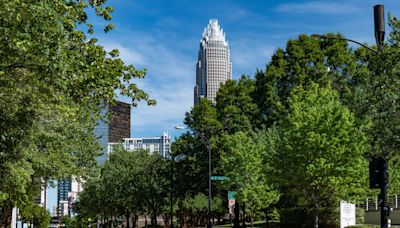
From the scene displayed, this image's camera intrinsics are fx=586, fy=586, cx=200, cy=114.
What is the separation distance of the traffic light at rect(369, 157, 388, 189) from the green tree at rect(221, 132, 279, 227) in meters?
27.3

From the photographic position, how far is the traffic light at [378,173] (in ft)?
54.3

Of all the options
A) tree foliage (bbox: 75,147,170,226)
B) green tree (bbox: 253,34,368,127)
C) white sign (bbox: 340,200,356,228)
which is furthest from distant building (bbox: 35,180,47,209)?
green tree (bbox: 253,34,368,127)

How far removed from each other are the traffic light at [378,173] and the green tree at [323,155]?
51.3ft

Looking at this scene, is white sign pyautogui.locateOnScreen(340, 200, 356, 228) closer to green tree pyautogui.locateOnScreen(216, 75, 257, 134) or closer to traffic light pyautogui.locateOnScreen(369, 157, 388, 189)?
traffic light pyautogui.locateOnScreen(369, 157, 388, 189)

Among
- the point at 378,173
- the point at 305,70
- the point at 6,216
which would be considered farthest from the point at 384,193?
the point at 305,70

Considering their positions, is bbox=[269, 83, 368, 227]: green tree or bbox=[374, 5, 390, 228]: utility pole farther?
bbox=[269, 83, 368, 227]: green tree

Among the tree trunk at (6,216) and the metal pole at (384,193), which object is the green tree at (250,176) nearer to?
the tree trunk at (6,216)

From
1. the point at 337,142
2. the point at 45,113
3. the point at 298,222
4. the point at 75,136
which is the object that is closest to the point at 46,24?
the point at 45,113

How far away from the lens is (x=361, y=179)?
33312 millimetres

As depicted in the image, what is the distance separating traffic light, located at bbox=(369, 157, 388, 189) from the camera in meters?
16.5

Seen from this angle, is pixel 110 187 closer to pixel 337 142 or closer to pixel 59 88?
pixel 337 142

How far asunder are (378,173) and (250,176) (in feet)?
97.5

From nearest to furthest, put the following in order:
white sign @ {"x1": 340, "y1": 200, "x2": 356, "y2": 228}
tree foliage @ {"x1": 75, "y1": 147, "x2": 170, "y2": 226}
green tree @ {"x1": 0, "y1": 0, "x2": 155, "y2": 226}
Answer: green tree @ {"x1": 0, "y1": 0, "x2": 155, "y2": 226}
white sign @ {"x1": 340, "y1": 200, "x2": 356, "y2": 228}
tree foliage @ {"x1": 75, "y1": 147, "x2": 170, "y2": 226}

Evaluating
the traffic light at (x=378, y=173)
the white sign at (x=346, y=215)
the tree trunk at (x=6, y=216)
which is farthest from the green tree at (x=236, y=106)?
the traffic light at (x=378, y=173)
